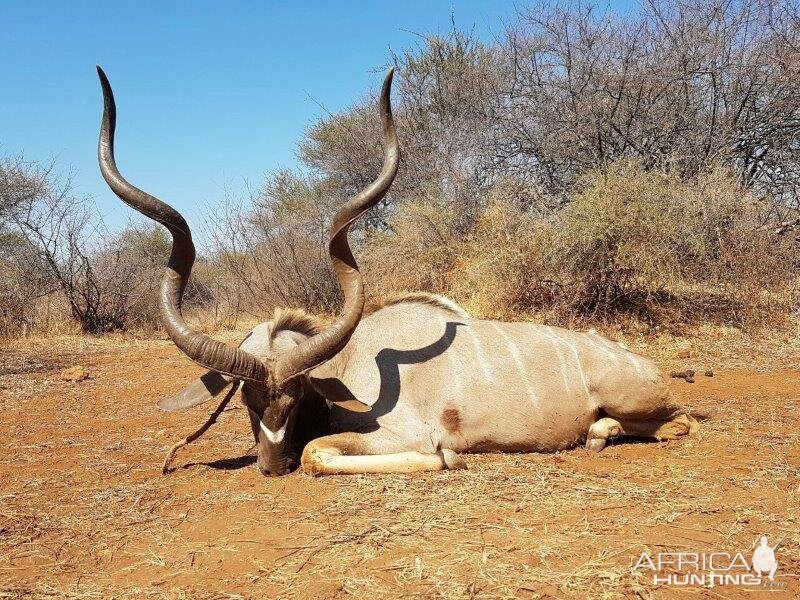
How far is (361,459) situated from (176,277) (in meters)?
1.67

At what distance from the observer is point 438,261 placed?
13.0 metres

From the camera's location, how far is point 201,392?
14.0ft

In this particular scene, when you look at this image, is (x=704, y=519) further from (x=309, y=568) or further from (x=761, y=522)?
(x=309, y=568)

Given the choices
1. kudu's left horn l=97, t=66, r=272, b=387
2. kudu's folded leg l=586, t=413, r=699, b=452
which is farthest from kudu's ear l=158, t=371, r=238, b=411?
kudu's folded leg l=586, t=413, r=699, b=452

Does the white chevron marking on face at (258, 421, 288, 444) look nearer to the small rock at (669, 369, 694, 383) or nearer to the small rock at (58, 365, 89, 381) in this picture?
the small rock at (669, 369, 694, 383)

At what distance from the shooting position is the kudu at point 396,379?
13.3 ft

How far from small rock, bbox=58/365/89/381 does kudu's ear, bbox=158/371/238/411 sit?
4448mm

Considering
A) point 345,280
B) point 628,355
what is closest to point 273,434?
point 345,280

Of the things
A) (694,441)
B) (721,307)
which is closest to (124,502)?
(694,441)

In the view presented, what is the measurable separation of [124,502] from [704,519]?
3.04m

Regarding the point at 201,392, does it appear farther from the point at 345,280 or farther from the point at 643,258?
the point at 643,258

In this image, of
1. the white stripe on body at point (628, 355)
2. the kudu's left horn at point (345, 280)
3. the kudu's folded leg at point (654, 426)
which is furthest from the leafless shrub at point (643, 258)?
the kudu's left horn at point (345, 280)

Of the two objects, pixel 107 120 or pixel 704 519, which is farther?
pixel 107 120

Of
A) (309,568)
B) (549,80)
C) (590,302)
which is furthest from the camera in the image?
(549,80)
